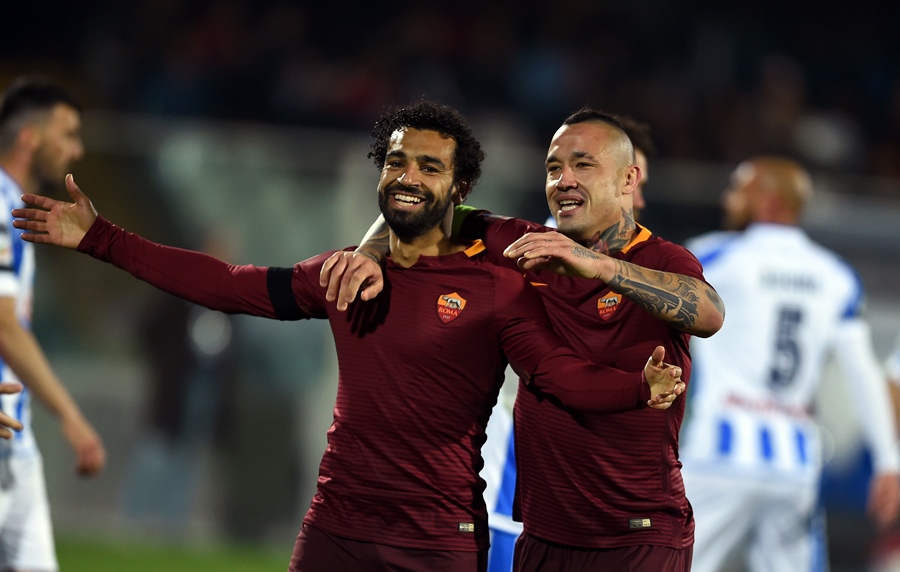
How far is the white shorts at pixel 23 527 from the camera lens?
5012 mm

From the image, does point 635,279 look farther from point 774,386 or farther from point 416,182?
point 774,386

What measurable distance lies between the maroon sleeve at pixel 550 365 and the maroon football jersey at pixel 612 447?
115 mm

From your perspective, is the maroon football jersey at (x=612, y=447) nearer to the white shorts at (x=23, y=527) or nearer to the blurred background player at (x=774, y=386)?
the white shorts at (x=23, y=527)

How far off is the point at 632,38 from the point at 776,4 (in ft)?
6.91

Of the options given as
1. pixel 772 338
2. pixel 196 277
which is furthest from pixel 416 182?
pixel 772 338

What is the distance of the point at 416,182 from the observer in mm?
3855

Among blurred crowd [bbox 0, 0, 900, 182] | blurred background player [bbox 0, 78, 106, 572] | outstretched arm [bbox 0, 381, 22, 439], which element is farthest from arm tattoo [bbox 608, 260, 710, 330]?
blurred crowd [bbox 0, 0, 900, 182]

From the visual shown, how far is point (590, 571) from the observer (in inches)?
149

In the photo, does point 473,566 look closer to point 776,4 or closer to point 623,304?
point 623,304

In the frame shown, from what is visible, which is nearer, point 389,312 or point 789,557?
point 389,312

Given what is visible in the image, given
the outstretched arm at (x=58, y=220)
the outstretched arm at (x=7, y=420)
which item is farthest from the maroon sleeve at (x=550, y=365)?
the outstretched arm at (x=7, y=420)

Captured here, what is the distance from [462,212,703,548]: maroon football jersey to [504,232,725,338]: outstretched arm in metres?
0.15

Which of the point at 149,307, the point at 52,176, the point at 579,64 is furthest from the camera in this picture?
the point at 579,64

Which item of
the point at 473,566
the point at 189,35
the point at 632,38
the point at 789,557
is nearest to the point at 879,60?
the point at 632,38
